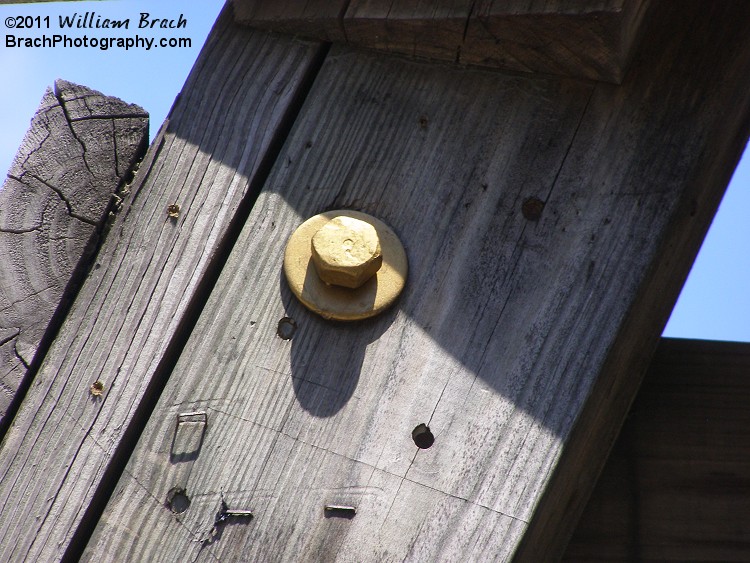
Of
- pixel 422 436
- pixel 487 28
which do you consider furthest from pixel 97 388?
pixel 487 28

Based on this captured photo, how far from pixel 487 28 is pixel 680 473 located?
0.81 meters

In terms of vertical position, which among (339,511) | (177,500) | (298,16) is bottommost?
(177,500)

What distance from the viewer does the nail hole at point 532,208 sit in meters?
1.45

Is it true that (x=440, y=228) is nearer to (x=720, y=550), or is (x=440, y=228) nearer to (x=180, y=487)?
(x=180, y=487)

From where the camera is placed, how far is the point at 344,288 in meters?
1.48

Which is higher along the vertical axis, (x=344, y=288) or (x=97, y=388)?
(x=344, y=288)

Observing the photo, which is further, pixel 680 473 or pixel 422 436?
pixel 680 473

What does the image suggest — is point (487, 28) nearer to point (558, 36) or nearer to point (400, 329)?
point (558, 36)

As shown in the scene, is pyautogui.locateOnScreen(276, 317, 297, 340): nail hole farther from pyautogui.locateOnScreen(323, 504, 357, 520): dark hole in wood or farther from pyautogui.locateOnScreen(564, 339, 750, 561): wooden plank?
pyautogui.locateOnScreen(564, 339, 750, 561): wooden plank

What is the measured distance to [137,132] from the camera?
5.47ft

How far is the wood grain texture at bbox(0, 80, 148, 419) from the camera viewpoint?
153 cm

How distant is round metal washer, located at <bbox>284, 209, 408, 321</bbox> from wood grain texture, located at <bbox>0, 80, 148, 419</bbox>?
0.37 m

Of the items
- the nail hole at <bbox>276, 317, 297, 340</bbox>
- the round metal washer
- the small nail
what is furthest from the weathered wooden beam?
the small nail

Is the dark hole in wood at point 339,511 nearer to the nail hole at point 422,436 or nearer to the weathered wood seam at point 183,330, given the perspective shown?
the nail hole at point 422,436
